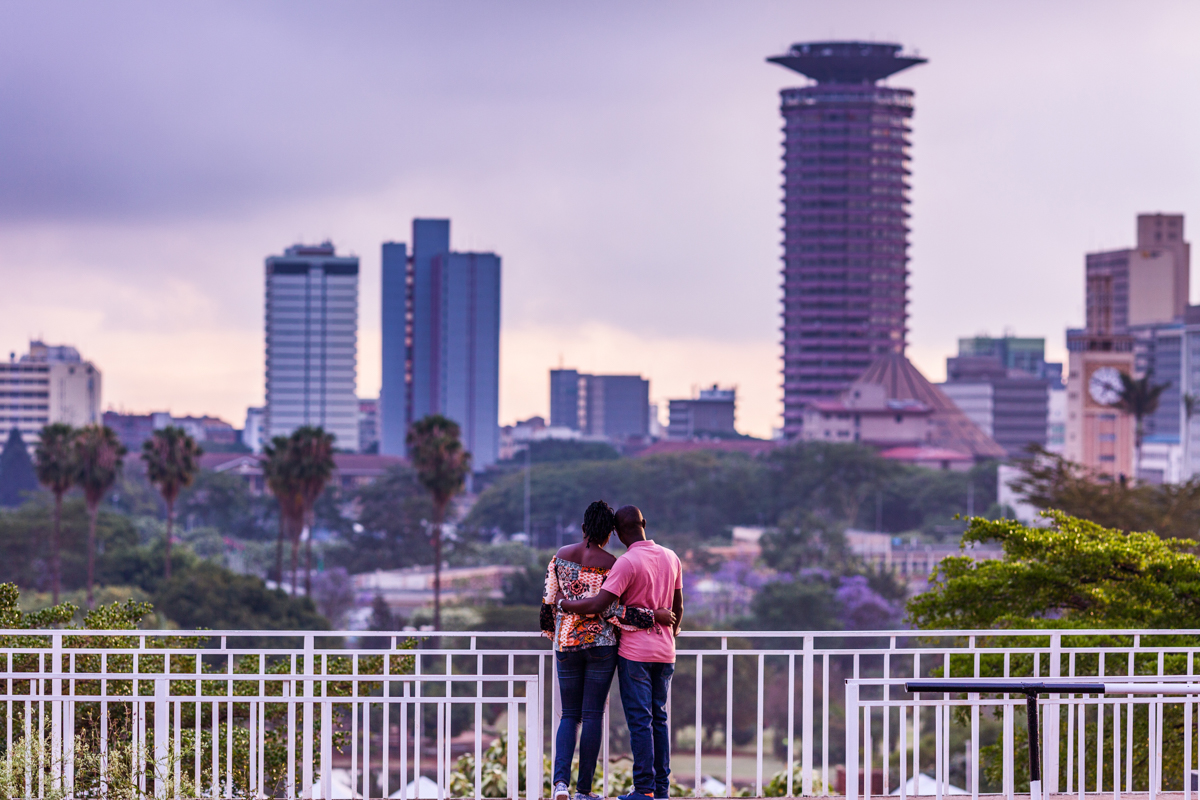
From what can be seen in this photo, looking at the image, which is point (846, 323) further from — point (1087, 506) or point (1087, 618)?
point (1087, 618)

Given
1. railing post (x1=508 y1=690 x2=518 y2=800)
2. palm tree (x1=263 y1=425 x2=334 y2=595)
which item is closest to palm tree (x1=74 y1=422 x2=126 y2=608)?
palm tree (x1=263 y1=425 x2=334 y2=595)

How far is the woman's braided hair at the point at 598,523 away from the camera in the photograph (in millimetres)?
6266

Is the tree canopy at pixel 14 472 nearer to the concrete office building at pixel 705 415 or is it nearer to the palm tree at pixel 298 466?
the concrete office building at pixel 705 415

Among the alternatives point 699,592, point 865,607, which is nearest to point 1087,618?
point 865,607

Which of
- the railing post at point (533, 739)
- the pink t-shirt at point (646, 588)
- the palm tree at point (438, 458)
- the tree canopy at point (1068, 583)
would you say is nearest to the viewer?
the railing post at point (533, 739)

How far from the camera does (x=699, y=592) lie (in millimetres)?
74625

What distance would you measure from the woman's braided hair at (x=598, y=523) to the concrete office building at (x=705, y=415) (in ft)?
569

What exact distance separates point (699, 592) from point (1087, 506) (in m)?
31.4

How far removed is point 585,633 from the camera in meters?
6.25

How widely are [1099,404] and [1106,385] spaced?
2968mm

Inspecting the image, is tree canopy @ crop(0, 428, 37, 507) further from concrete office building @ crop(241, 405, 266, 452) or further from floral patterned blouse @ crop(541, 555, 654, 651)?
floral patterned blouse @ crop(541, 555, 654, 651)

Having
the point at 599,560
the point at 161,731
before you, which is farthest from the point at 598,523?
the point at 161,731

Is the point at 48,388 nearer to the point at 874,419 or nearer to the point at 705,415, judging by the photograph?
the point at 705,415

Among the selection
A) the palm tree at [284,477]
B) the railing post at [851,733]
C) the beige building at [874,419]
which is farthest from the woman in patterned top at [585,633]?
the beige building at [874,419]
